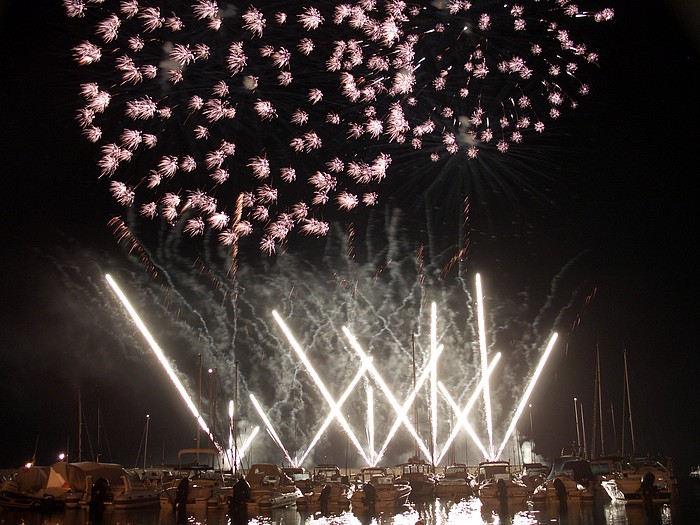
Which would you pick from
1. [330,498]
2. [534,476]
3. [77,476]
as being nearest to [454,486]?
[534,476]

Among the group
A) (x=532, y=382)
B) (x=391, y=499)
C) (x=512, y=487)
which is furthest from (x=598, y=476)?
(x=391, y=499)

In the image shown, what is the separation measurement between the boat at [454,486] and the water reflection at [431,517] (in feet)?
16.6

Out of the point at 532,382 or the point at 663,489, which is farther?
the point at 532,382

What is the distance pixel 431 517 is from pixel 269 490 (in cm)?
1035

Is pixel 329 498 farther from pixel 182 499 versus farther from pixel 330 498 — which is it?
pixel 182 499

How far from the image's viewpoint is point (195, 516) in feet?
118

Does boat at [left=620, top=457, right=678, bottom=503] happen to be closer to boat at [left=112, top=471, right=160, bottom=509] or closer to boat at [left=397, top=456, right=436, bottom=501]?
boat at [left=397, top=456, right=436, bottom=501]

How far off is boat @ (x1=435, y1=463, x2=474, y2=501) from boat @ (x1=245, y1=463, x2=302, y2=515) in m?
8.52

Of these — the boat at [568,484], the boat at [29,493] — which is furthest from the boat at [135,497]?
the boat at [568,484]

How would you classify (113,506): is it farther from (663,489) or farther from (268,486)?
(663,489)

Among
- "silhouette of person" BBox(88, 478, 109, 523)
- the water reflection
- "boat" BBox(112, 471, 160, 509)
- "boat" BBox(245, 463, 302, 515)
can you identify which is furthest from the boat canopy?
"silhouette of person" BBox(88, 478, 109, 523)

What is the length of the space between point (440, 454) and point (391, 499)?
33163mm

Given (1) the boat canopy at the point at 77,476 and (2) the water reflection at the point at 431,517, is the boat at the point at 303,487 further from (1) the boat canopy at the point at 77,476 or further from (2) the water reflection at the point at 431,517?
(1) the boat canopy at the point at 77,476

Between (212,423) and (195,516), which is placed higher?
(212,423)
